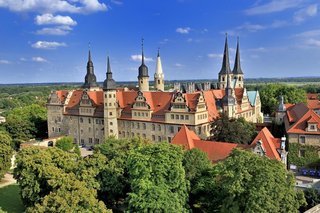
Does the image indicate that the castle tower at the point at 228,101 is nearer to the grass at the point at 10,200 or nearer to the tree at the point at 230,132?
the tree at the point at 230,132

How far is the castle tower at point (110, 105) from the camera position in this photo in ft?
187

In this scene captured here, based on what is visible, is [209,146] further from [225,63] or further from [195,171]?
[225,63]

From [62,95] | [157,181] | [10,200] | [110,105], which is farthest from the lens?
[62,95]

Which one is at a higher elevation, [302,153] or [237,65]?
[237,65]

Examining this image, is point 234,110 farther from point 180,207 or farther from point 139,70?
point 180,207

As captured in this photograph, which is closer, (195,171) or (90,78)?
(195,171)

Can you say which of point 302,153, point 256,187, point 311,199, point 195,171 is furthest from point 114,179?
point 302,153

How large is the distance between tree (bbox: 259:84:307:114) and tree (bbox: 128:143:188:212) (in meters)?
64.1

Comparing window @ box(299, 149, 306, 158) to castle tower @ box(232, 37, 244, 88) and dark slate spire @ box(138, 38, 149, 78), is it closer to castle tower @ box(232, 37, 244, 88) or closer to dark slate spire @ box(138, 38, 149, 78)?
→ castle tower @ box(232, 37, 244, 88)

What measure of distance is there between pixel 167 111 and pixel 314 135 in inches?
873

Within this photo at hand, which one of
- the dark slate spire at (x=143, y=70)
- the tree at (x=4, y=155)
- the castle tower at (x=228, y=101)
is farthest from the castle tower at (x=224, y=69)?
the tree at (x=4, y=155)

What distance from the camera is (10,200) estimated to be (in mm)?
36875

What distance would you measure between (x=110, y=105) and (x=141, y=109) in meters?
6.10

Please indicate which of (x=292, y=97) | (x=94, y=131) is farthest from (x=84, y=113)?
(x=292, y=97)
